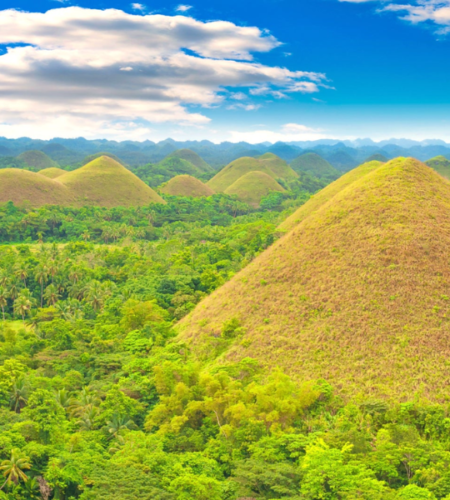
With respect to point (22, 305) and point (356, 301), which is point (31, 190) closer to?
point (22, 305)

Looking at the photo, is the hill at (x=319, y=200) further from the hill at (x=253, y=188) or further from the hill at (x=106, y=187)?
the hill at (x=106, y=187)

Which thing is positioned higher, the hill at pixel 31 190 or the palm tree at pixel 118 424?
the hill at pixel 31 190

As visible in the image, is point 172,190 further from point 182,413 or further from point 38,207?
point 182,413

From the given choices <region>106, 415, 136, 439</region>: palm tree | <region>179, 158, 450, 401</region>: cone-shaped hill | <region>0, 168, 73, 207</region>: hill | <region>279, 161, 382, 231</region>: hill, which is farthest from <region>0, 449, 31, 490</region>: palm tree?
<region>0, 168, 73, 207</region>: hill

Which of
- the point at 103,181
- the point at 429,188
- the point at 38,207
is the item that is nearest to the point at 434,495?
the point at 429,188

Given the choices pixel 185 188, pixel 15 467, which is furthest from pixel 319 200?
pixel 185 188

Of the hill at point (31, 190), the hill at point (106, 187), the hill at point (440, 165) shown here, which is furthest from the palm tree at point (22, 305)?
the hill at point (440, 165)
